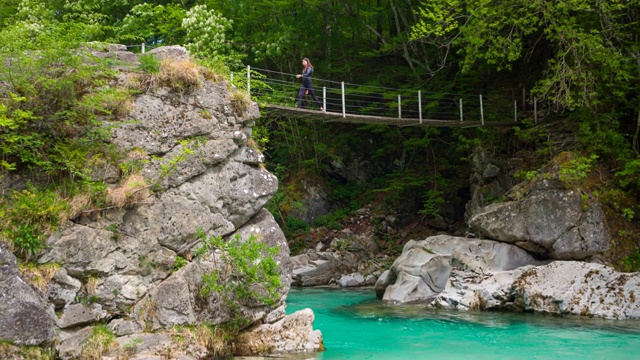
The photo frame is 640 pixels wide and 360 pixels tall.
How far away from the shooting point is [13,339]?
20.9ft

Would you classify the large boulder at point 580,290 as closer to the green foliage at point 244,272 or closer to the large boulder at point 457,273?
the large boulder at point 457,273

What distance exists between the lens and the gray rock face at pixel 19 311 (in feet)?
21.0

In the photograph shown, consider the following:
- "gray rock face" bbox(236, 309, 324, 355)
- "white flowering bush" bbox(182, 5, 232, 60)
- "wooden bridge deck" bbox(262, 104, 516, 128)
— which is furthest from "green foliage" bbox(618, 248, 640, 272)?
"white flowering bush" bbox(182, 5, 232, 60)

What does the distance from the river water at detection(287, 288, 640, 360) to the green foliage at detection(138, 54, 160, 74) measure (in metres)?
5.00

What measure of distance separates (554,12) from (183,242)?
10635 millimetres

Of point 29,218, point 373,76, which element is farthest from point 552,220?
→ point 29,218

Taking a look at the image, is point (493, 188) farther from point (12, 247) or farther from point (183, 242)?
point (12, 247)

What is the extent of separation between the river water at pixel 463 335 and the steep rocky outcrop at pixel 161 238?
4.07 ft

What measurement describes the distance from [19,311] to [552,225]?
1075cm

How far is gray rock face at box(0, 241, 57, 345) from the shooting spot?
640 centimetres

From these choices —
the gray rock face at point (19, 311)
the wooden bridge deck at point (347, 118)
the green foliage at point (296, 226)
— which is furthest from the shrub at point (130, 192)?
the green foliage at point (296, 226)

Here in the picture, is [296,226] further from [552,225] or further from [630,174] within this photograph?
[630,174]

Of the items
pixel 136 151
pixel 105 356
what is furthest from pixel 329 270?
pixel 105 356

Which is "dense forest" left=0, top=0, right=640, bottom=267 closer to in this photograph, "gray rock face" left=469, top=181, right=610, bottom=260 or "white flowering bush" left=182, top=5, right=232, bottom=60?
"white flowering bush" left=182, top=5, right=232, bottom=60
